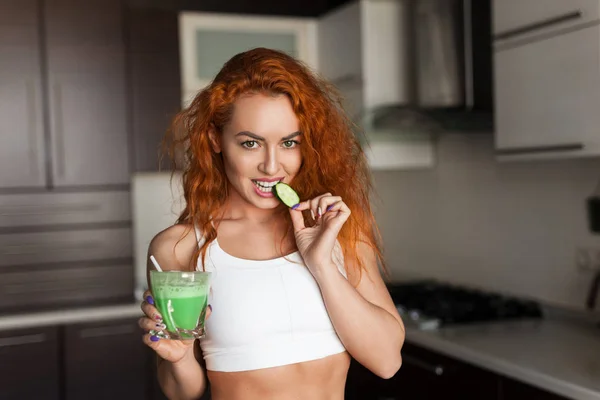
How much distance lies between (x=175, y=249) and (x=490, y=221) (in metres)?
2.02

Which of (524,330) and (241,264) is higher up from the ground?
(241,264)

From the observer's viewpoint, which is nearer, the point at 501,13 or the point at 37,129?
the point at 501,13

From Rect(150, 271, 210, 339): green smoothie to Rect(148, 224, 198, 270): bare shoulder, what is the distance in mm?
180

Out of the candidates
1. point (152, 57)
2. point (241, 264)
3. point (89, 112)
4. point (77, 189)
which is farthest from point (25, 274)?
point (241, 264)

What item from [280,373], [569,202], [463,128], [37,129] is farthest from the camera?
[37,129]

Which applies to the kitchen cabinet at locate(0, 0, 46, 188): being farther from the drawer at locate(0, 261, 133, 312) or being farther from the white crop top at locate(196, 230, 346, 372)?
the white crop top at locate(196, 230, 346, 372)

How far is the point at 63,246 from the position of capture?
3.52 metres

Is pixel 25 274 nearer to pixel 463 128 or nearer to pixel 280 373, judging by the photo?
pixel 463 128

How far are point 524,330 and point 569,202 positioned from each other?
49 centimetres

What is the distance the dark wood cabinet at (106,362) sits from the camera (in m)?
3.41

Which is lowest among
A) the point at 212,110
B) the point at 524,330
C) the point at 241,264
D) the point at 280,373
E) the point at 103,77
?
the point at 524,330

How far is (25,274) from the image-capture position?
345 centimetres

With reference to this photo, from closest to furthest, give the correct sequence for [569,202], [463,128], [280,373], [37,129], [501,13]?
[280,373] → [501,13] → [569,202] → [463,128] → [37,129]

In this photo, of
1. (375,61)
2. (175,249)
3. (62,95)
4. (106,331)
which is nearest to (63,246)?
(106,331)
